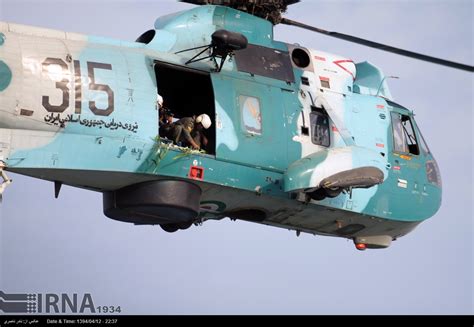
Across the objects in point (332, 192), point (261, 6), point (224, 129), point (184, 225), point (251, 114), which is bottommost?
point (184, 225)

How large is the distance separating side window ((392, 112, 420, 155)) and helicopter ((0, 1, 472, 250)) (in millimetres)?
27

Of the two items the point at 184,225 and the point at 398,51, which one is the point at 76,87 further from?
the point at 398,51

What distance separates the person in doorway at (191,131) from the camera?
66.5 ft

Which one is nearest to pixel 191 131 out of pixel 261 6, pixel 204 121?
pixel 204 121

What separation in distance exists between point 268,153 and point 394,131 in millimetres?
3452

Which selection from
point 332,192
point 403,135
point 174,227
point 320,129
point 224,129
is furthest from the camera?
point 403,135

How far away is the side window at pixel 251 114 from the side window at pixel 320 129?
128 centimetres

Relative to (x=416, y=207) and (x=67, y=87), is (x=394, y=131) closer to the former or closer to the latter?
(x=416, y=207)

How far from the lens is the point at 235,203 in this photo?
2105 centimetres

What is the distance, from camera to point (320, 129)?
21922 mm

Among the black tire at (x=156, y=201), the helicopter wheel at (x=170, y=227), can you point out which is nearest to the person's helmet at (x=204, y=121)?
the black tire at (x=156, y=201)

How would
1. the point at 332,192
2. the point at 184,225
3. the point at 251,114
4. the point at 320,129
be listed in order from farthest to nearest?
the point at 320,129 → the point at 184,225 → the point at 251,114 → the point at 332,192

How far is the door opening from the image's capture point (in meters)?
21.5

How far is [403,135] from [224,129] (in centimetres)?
461
